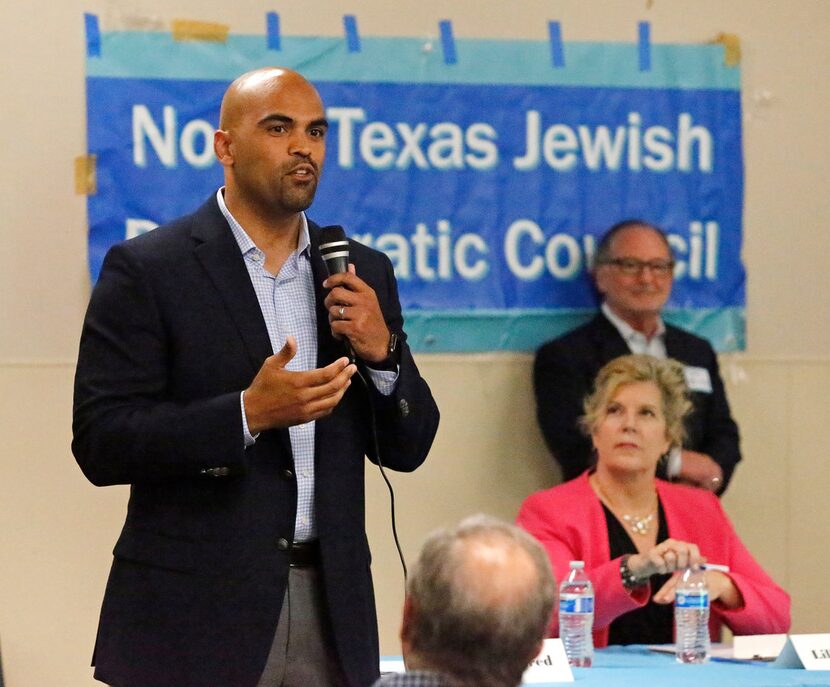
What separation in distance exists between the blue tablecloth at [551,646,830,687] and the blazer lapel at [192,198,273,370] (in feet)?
3.67

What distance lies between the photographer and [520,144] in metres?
4.61

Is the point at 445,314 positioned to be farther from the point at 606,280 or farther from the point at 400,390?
the point at 400,390

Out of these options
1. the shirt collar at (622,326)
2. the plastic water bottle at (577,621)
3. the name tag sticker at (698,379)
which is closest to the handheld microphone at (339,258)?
the plastic water bottle at (577,621)

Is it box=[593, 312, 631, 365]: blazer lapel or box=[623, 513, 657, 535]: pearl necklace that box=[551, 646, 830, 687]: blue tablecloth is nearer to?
box=[623, 513, 657, 535]: pearl necklace

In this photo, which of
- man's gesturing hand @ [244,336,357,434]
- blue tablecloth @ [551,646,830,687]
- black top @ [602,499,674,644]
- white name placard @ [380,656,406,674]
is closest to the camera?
man's gesturing hand @ [244,336,357,434]

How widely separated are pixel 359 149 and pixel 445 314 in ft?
2.01

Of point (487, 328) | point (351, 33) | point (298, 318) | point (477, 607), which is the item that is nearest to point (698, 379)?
point (487, 328)

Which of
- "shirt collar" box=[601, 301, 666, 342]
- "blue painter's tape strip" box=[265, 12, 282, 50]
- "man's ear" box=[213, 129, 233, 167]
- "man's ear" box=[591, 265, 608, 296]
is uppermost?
"blue painter's tape strip" box=[265, 12, 282, 50]

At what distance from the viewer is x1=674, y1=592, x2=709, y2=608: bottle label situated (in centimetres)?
323

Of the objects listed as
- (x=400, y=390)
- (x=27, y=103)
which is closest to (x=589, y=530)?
(x=400, y=390)

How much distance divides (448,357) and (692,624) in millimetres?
1595

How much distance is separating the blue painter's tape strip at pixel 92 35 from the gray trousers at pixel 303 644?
2.56 meters

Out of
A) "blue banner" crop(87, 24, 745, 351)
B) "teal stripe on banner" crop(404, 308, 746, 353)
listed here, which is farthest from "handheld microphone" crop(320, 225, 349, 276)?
"teal stripe on banner" crop(404, 308, 746, 353)

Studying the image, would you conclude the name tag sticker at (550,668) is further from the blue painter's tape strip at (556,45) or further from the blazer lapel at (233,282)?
the blue painter's tape strip at (556,45)
